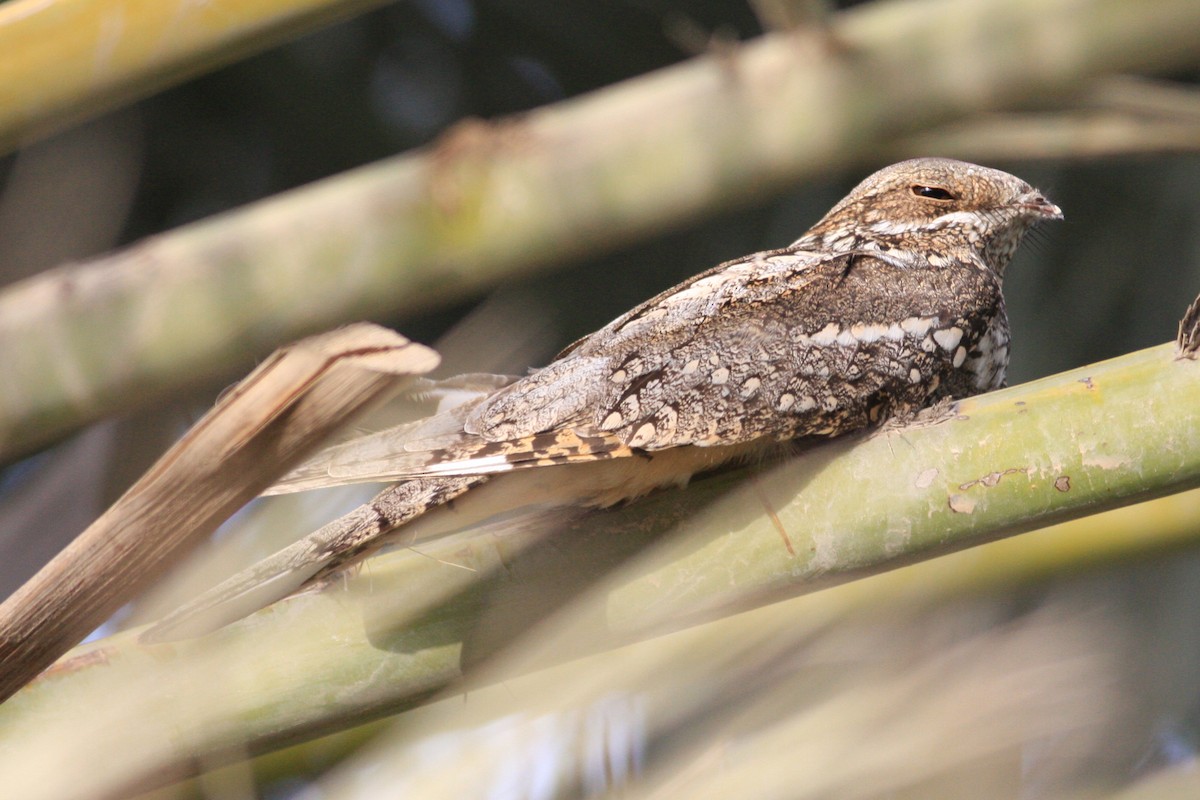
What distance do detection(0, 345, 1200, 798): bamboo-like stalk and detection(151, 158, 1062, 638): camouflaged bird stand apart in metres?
0.12

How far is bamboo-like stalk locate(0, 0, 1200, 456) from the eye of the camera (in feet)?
2.75

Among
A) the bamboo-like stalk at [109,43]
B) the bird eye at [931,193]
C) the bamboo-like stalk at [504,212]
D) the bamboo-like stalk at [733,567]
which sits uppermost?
the bamboo-like stalk at [109,43]

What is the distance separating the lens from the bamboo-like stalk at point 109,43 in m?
0.83

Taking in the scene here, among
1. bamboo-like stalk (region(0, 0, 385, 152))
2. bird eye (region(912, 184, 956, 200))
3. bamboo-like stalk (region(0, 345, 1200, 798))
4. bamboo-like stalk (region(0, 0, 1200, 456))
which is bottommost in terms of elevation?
bamboo-like stalk (region(0, 345, 1200, 798))

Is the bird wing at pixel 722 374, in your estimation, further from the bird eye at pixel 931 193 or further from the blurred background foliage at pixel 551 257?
the bird eye at pixel 931 193

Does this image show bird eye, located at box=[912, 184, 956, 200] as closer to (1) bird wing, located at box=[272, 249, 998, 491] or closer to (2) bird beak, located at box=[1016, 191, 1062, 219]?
(2) bird beak, located at box=[1016, 191, 1062, 219]

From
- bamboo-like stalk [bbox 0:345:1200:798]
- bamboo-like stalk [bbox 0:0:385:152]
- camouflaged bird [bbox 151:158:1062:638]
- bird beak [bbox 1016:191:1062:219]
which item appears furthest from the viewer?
bird beak [bbox 1016:191:1062:219]

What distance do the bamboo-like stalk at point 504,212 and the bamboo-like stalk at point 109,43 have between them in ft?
0.42

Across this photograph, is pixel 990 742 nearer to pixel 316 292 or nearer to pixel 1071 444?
pixel 316 292

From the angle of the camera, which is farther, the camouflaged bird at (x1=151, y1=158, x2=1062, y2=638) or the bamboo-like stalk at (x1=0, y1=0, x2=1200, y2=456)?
the camouflaged bird at (x1=151, y1=158, x2=1062, y2=638)

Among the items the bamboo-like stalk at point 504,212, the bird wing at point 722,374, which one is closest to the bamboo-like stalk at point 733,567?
the bird wing at point 722,374

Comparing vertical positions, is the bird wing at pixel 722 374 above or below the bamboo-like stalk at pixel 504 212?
below

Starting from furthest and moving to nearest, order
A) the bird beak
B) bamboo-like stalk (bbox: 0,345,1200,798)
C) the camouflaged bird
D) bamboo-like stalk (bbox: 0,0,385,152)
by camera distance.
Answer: the bird beak
the camouflaged bird
bamboo-like stalk (bbox: 0,345,1200,798)
bamboo-like stalk (bbox: 0,0,385,152)

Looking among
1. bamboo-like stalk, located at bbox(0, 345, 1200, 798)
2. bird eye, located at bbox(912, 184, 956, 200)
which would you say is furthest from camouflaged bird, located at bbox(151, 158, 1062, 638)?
bird eye, located at bbox(912, 184, 956, 200)
